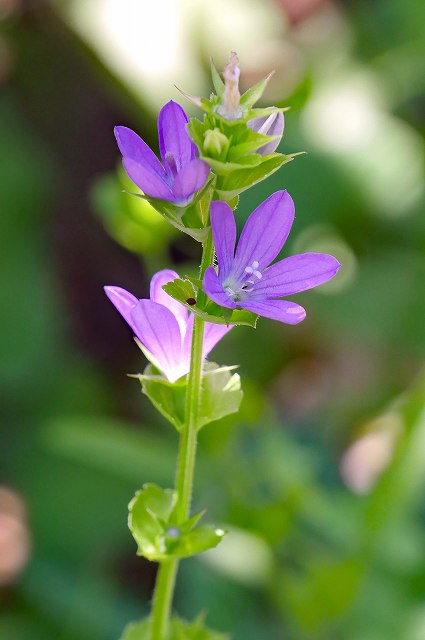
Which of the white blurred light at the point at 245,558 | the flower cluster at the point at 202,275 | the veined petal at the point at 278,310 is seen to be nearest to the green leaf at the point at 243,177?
the flower cluster at the point at 202,275

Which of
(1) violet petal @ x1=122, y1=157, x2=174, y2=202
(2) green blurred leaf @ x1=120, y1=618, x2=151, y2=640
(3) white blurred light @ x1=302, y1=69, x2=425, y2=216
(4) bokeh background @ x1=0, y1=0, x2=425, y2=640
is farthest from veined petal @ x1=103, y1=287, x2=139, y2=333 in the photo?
(3) white blurred light @ x1=302, y1=69, x2=425, y2=216

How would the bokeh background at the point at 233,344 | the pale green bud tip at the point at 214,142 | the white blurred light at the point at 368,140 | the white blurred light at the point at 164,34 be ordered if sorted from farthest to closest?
1. the white blurred light at the point at 164,34
2. the white blurred light at the point at 368,140
3. the bokeh background at the point at 233,344
4. the pale green bud tip at the point at 214,142

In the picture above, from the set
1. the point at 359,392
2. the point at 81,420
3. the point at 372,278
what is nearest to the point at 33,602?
the point at 81,420

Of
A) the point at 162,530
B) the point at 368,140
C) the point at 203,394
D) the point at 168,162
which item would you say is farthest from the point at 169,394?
the point at 368,140

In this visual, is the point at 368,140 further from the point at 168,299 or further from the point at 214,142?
the point at 214,142

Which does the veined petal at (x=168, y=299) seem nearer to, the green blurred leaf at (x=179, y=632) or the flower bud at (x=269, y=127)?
the flower bud at (x=269, y=127)

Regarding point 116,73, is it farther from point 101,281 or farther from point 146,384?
point 146,384
